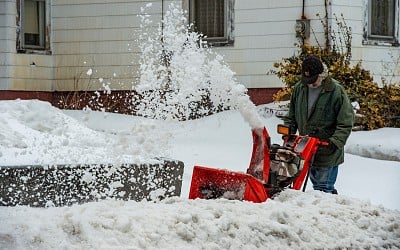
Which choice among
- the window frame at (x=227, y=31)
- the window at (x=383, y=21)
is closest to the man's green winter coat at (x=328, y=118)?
the window frame at (x=227, y=31)

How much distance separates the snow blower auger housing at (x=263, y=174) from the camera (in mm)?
6395

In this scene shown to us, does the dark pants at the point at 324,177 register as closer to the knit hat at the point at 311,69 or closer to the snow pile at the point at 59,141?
the knit hat at the point at 311,69

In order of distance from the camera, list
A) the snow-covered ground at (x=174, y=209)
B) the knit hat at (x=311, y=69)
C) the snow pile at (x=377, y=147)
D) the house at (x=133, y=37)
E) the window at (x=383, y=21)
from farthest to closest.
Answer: the window at (x=383, y=21)
the house at (x=133, y=37)
the snow pile at (x=377, y=147)
the knit hat at (x=311, y=69)
the snow-covered ground at (x=174, y=209)

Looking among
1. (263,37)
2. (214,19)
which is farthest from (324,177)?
(214,19)

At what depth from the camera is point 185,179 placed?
9648mm

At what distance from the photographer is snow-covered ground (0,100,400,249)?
15.3ft

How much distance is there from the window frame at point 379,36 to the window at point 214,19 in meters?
2.67

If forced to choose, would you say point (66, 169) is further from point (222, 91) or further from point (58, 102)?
point (58, 102)

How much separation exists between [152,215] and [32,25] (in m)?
12.4

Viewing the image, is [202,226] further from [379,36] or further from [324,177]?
[379,36]

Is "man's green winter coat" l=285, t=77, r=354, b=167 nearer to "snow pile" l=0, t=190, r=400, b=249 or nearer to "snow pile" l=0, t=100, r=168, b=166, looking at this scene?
"snow pile" l=0, t=190, r=400, b=249

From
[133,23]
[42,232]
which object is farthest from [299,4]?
[42,232]

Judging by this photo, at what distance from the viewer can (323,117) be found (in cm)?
766

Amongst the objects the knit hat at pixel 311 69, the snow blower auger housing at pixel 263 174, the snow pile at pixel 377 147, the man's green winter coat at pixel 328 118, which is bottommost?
the snow pile at pixel 377 147
